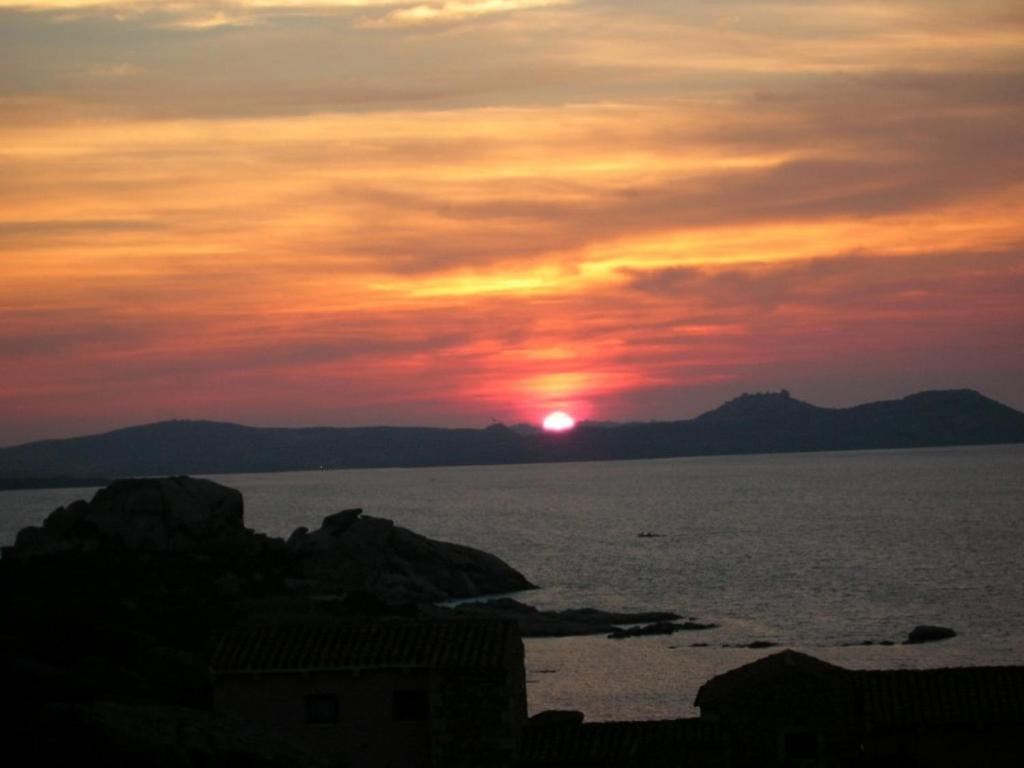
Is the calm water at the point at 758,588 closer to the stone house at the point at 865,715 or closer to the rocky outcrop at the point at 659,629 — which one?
the rocky outcrop at the point at 659,629

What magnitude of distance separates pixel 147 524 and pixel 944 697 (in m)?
74.5

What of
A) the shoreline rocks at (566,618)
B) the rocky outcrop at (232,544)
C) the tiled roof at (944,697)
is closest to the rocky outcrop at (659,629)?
the shoreline rocks at (566,618)

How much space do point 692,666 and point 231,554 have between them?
35883 millimetres

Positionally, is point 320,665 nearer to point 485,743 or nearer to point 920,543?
point 485,743

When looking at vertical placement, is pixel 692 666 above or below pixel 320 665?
below

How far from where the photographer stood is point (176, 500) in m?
103

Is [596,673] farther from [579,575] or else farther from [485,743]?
[579,575]

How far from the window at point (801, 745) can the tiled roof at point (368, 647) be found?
6587mm

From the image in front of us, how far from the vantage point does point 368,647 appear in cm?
3562

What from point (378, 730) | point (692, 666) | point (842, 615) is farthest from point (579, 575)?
point (378, 730)

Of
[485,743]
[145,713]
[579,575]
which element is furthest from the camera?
[579,575]

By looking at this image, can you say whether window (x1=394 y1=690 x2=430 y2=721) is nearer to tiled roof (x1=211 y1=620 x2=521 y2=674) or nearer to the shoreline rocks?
tiled roof (x1=211 y1=620 x2=521 y2=674)

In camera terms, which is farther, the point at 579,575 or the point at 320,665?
the point at 579,575

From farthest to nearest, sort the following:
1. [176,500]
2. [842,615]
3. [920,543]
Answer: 1. [920,543]
2. [176,500]
3. [842,615]
